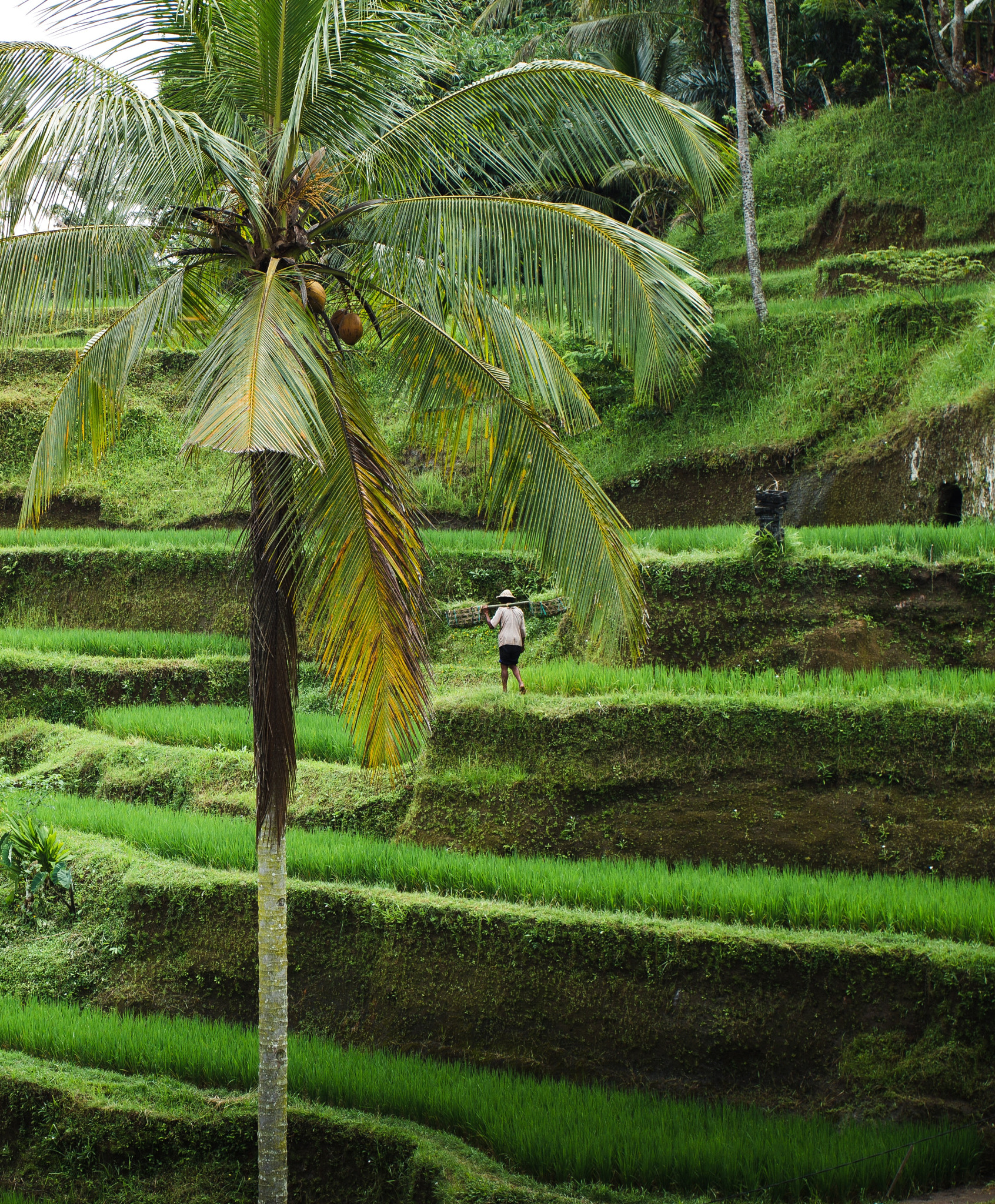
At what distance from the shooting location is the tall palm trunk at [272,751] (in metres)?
5.01

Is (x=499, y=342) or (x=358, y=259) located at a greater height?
(x=358, y=259)

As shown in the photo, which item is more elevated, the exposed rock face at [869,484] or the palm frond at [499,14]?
the palm frond at [499,14]

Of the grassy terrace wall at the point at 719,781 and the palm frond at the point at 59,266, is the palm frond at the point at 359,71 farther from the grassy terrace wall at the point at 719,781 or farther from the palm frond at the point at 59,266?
the grassy terrace wall at the point at 719,781

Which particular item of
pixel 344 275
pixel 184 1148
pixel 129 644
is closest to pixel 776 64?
pixel 129 644

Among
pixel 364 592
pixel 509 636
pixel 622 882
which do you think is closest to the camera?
pixel 364 592

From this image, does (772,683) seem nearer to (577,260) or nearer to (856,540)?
(856,540)

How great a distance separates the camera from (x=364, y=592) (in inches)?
183

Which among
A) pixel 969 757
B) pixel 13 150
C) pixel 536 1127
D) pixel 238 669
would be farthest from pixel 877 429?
pixel 13 150

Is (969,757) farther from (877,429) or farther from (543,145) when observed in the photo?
(877,429)

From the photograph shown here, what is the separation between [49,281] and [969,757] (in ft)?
22.5

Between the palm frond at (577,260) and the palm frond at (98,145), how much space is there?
32.2 inches

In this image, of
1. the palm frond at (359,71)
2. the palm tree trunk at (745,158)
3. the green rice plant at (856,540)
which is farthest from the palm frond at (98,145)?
the palm tree trunk at (745,158)

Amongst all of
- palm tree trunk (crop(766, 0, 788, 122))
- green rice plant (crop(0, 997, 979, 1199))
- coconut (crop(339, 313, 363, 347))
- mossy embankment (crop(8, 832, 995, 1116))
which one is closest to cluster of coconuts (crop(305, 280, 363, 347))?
coconut (crop(339, 313, 363, 347))

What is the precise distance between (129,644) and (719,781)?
8158mm
